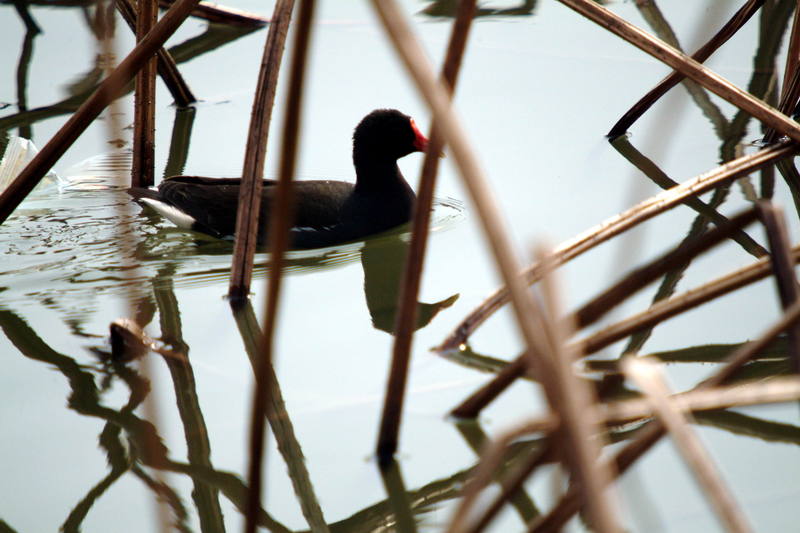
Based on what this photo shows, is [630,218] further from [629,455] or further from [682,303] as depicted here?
[629,455]

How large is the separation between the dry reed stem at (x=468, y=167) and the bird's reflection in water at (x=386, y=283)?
1.83m

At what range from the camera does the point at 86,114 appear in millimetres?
2939

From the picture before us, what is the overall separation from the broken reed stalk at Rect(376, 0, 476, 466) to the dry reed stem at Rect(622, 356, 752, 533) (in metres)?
0.54

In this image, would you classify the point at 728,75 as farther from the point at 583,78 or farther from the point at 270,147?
the point at 270,147

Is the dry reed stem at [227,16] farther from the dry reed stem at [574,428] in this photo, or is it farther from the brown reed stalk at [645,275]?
the dry reed stem at [574,428]

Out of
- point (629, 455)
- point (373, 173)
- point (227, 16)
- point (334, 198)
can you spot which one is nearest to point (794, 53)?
point (373, 173)

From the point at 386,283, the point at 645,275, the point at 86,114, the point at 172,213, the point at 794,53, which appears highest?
the point at 794,53

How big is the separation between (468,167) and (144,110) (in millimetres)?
3023

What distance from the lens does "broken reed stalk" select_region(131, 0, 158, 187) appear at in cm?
356

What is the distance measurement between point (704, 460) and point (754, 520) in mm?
1021

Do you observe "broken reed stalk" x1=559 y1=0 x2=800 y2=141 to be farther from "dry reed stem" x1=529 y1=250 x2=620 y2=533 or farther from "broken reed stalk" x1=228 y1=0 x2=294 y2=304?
"dry reed stem" x1=529 y1=250 x2=620 y2=533

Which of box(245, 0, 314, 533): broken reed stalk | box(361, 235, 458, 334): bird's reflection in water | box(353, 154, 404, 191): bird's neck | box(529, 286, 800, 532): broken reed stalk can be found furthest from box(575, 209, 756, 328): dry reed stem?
box(353, 154, 404, 191): bird's neck

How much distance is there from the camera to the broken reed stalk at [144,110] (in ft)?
11.7

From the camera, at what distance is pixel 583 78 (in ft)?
17.1
